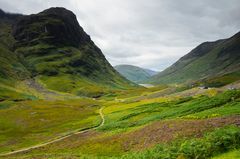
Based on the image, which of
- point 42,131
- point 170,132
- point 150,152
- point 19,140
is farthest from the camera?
point 42,131

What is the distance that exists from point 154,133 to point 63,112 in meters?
96.5

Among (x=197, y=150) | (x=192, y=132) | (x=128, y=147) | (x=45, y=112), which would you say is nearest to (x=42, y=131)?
(x=45, y=112)

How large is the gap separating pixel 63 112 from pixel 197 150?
113199 mm

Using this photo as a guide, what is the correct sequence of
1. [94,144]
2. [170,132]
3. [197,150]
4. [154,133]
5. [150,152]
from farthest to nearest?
[94,144] → [154,133] → [170,132] → [150,152] → [197,150]

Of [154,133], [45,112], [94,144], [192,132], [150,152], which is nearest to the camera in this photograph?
[150,152]

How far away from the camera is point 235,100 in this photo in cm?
6619

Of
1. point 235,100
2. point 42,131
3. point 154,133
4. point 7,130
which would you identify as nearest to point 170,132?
point 154,133

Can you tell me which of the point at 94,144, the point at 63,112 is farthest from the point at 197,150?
the point at 63,112

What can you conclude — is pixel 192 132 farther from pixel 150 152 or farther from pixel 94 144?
pixel 94 144

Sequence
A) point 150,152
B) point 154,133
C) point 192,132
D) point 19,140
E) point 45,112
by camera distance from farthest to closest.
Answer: point 45,112 < point 19,140 < point 154,133 < point 192,132 < point 150,152

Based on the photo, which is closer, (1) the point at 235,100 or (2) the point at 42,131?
(1) the point at 235,100

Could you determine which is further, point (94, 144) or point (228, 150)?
point (94, 144)

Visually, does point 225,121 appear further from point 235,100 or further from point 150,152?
point 235,100

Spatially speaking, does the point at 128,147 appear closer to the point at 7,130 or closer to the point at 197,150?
the point at 197,150
